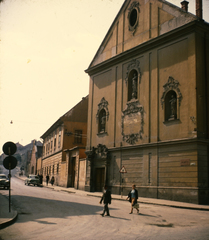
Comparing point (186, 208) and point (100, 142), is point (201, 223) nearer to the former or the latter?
point (186, 208)

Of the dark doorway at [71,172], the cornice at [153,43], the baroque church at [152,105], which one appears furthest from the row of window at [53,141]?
the cornice at [153,43]

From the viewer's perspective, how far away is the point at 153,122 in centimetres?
2634

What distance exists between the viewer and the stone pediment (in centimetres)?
2620

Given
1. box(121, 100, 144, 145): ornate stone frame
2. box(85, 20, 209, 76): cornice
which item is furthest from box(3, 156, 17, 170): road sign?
box(85, 20, 209, 76): cornice

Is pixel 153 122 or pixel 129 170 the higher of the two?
pixel 153 122

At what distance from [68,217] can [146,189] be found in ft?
44.2

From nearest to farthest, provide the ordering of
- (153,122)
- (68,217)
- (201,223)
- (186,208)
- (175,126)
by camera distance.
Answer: (201,223) < (68,217) < (186,208) < (175,126) < (153,122)

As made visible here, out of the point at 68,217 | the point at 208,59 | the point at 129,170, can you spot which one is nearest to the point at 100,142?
the point at 129,170

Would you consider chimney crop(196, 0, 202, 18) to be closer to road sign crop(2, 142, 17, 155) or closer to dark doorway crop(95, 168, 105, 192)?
dark doorway crop(95, 168, 105, 192)

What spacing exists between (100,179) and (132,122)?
277 inches

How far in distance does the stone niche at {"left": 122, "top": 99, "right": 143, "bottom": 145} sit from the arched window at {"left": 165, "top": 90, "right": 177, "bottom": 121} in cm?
278

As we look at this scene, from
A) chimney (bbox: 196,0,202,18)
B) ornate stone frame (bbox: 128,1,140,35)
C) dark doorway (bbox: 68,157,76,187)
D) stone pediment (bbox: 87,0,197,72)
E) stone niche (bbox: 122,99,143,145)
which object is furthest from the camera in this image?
dark doorway (bbox: 68,157,76,187)

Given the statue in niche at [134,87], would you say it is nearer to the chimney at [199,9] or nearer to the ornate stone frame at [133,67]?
the ornate stone frame at [133,67]

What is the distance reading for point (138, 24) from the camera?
29891 mm
